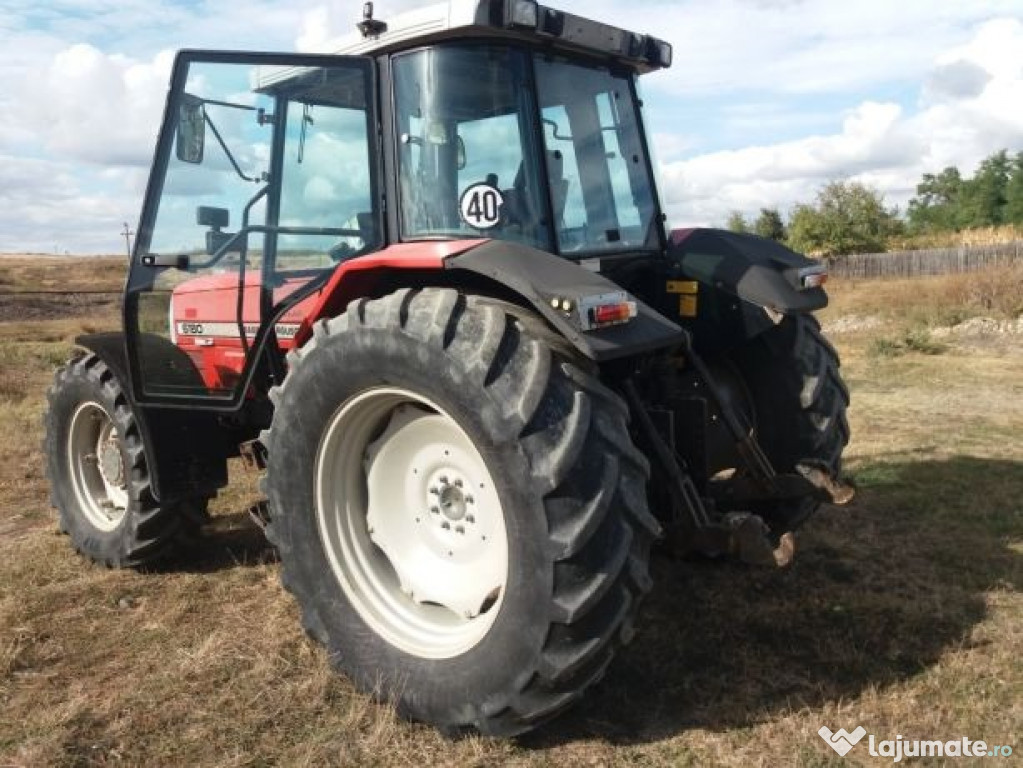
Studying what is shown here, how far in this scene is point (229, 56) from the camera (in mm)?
3686

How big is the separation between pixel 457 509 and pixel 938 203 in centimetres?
6657

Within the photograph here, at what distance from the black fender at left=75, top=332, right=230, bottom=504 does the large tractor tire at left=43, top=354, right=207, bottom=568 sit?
14 centimetres

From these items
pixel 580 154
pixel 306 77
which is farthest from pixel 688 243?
pixel 306 77

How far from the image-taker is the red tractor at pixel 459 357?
265 cm

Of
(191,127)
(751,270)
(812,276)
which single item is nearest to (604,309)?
(751,270)

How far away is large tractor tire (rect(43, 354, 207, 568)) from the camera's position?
4422 mm

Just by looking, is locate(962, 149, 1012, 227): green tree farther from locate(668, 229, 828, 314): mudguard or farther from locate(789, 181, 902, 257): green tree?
locate(668, 229, 828, 314): mudguard

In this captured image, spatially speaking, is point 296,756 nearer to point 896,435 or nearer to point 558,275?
point 558,275

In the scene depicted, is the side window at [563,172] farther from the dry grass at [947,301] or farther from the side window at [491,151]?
the dry grass at [947,301]

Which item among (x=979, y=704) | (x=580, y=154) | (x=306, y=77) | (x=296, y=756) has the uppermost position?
(x=306, y=77)

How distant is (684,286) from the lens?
4008 millimetres

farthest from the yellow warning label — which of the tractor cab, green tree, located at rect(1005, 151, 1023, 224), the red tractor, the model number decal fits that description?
green tree, located at rect(1005, 151, 1023, 224)

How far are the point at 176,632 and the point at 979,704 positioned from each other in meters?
3.09

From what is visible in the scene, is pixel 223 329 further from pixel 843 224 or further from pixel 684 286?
pixel 843 224
